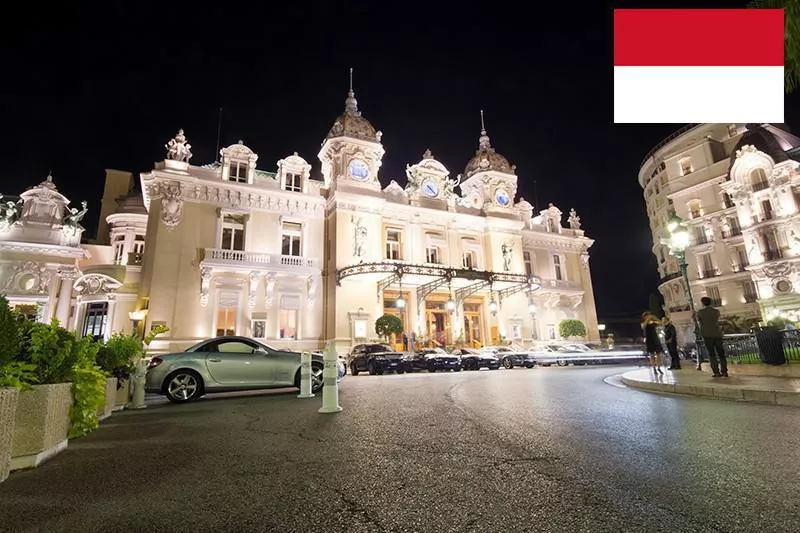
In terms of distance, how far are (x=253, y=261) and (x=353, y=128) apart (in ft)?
42.8

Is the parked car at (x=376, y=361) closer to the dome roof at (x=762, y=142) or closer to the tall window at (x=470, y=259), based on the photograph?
the tall window at (x=470, y=259)

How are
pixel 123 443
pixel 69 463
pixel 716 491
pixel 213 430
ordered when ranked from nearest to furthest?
1. pixel 716 491
2. pixel 69 463
3. pixel 123 443
4. pixel 213 430

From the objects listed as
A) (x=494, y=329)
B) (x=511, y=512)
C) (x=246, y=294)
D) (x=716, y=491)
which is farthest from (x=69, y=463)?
(x=494, y=329)

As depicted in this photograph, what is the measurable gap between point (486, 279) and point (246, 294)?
16.2 metres

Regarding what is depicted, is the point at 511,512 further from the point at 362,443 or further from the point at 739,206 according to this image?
the point at 739,206

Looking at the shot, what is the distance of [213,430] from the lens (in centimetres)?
554

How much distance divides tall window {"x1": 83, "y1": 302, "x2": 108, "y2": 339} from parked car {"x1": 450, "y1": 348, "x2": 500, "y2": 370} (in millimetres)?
22355

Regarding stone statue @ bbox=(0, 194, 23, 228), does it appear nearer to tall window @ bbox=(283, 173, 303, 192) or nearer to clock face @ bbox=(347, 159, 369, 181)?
→ tall window @ bbox=(283, 173, 303, 192)

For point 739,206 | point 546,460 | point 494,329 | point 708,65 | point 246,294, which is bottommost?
point 546,460

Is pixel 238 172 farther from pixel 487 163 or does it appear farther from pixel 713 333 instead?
pixel 713 333

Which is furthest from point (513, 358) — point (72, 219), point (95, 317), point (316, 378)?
point (72, 219)

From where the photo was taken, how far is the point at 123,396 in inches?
361

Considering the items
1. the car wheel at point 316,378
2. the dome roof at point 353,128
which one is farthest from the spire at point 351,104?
the car wheel at point 316,378

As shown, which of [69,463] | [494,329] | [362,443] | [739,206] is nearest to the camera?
[69,463]
